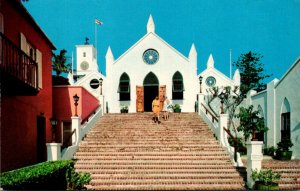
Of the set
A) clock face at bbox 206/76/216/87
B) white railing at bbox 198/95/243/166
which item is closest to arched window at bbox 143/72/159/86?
clock face at bbox 206/76/216/87

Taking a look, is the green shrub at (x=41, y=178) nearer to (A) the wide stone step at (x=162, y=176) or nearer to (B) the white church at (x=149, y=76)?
(A) the wide stone step at (x=162, y=176)

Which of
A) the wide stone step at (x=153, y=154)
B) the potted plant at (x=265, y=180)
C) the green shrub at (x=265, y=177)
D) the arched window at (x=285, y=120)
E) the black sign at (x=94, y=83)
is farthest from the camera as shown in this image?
the black sign at (x=94, y=83)

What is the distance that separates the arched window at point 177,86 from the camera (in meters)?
27.5

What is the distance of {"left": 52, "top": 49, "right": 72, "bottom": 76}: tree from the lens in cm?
5641

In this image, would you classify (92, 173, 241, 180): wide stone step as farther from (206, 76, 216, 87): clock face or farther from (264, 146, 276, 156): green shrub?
(206, 76, 216, 87): clock face

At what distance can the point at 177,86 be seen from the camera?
2764 cm

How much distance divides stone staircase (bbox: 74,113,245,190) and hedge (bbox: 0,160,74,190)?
1551mm

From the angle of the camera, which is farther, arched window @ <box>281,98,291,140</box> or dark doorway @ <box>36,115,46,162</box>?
arched window @ <box>281,98,291,140</box>

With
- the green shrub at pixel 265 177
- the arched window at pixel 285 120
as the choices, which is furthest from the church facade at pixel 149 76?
the green shrub at pixel 265 177

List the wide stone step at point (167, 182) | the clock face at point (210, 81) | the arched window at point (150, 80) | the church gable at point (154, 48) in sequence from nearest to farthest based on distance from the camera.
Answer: the wide stone step at point (167, 182), the arched window at point (150, 80), the church gable at point (154, 48), the clock face at point (210, 81)

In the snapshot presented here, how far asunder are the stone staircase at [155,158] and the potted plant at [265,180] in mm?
890

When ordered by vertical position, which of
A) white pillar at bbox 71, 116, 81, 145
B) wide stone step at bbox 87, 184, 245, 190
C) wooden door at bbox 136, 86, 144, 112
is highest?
wooden door at bbox 136, 86, 144, 112

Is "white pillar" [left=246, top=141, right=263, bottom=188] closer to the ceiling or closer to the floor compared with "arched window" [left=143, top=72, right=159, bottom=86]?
closer to the floor

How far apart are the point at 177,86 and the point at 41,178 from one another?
1962cm
